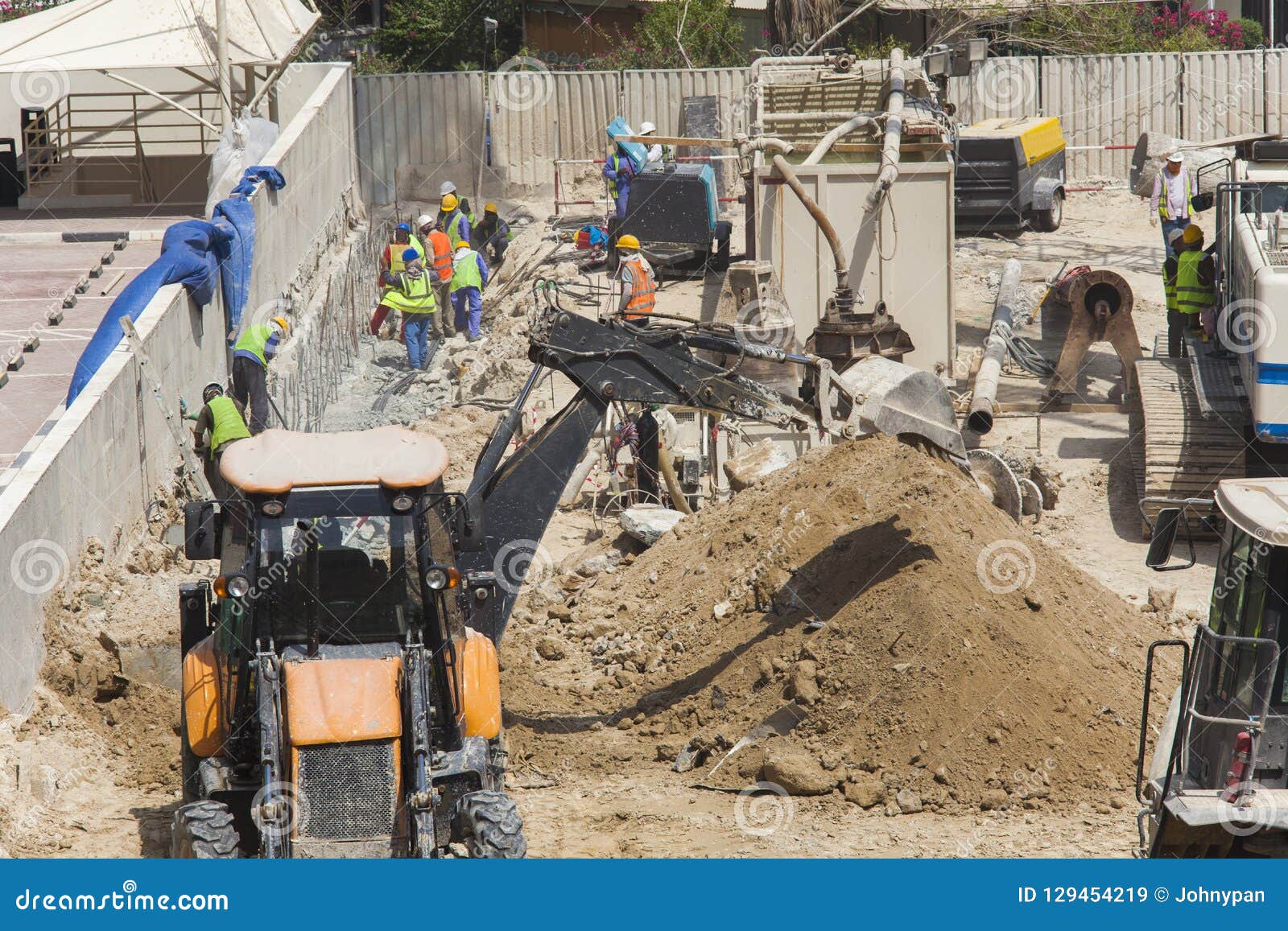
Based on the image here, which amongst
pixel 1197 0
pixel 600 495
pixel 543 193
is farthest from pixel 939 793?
pixel 1197 0

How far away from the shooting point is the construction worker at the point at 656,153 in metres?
21.7

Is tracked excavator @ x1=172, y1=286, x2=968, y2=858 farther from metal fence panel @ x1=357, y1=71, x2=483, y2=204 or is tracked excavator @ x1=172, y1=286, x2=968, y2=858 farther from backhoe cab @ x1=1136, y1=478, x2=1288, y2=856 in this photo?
metal fence panel @ x1=357, y1=71, x2=483, y2=204

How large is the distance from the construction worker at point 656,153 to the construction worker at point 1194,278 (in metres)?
7.98

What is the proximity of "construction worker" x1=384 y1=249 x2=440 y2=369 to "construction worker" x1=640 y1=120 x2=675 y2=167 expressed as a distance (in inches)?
170

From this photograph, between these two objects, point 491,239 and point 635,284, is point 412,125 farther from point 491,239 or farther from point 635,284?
point 635,284

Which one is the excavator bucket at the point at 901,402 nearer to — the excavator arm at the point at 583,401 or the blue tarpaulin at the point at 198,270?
the excavator arm at the point at 583,401

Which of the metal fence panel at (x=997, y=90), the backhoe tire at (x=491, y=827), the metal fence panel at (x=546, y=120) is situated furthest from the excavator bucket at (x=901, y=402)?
the metal fence panel at (x=997, y=90)

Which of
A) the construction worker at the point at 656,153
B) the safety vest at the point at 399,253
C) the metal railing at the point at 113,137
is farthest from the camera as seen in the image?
the metal railing at the point at 113,137

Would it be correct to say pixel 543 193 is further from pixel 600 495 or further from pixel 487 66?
pixel 600 495

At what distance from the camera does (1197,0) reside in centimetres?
3475

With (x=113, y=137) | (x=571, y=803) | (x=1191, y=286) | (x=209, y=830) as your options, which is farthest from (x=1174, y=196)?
(x=113, y=137)

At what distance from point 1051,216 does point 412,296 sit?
33.1 feet

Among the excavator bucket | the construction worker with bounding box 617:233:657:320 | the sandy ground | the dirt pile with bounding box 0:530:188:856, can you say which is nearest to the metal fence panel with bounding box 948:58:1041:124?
the construction worker with bounding box 617:233:657:320

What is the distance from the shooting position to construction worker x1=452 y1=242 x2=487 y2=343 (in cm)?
1930
